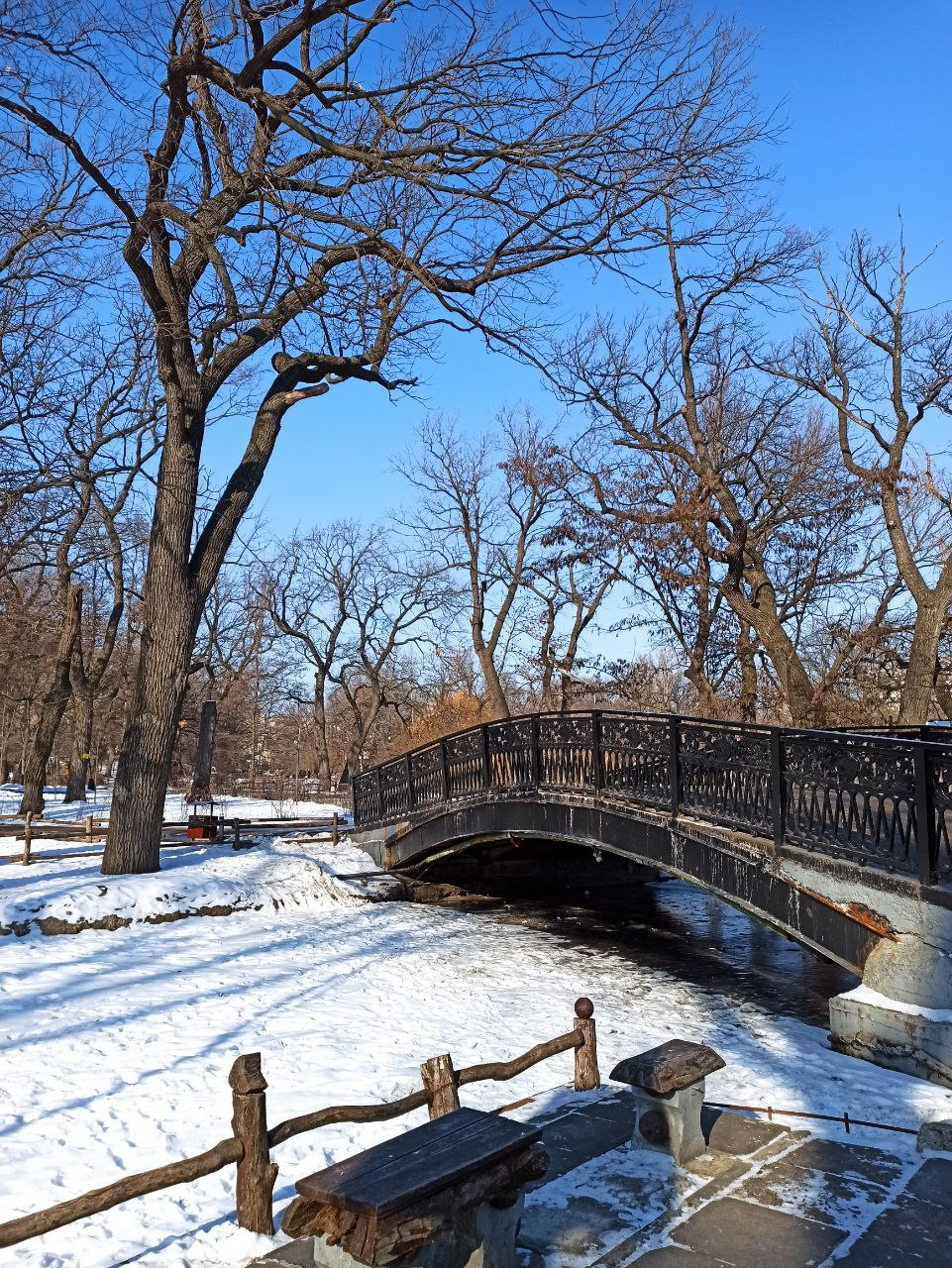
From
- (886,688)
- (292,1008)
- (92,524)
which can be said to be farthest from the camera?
(92,524)

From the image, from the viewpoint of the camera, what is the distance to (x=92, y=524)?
31.3 m

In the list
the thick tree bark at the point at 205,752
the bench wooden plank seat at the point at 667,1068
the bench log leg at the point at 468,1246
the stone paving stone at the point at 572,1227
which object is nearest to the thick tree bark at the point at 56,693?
the thick tree bark at the point at 205,752

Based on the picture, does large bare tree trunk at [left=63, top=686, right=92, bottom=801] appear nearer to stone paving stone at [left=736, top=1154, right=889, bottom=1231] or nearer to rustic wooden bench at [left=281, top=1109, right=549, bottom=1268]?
stone paving stone at [left=736, top=1154, right=889, bottom=1231]

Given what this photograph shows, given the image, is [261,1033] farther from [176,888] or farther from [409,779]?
[409,779]

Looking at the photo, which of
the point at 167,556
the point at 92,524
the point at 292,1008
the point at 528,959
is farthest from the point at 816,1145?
the point at 92,524

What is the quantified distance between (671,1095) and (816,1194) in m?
0.92

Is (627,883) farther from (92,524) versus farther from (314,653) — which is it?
(314,653)

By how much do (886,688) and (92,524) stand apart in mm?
23730

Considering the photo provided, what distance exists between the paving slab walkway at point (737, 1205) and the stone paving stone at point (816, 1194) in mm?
11

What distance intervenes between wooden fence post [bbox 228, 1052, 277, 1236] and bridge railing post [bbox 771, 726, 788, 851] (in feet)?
21.4

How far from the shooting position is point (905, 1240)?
16.5 feet

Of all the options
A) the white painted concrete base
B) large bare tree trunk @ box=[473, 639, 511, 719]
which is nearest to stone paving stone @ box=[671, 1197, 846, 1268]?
the white painted concrete base

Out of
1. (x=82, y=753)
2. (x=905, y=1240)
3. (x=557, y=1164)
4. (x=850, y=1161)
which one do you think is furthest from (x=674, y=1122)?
(x=82, y=753)

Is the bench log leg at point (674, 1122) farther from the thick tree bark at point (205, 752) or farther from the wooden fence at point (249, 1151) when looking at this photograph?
the thick tree bark at point (205, 752)
